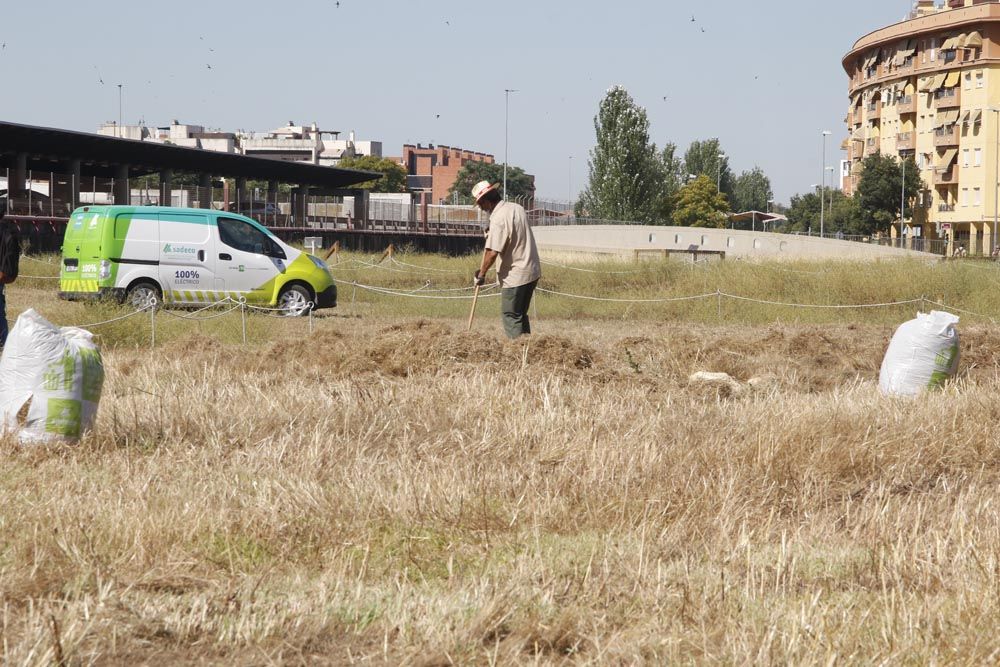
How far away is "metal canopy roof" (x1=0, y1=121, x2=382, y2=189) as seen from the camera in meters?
43.1

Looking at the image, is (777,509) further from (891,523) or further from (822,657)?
(822,657)

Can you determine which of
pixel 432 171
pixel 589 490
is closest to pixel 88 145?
pixel 589 490

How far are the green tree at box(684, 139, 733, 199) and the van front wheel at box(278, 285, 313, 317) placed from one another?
101310 millimetres

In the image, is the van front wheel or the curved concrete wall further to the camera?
the curved concrete wall

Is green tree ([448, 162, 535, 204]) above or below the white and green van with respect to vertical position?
above

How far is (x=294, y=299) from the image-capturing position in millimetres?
20453

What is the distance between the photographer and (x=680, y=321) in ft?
70.6

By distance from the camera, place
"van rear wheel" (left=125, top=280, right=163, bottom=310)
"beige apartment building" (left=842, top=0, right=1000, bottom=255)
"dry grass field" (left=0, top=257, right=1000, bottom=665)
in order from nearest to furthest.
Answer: "dry grass field" (left=0, top=257, right=1000, bottom=665), "van rear wheel" (left=125, top=280, right=163, bottom=310), "beige apartment building" (left=842, top=0, right=1000, bottom=255)

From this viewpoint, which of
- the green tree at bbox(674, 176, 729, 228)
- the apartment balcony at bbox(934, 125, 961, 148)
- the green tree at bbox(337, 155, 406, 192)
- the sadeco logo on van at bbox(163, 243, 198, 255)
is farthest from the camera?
the green tree at bbox(337, 155, 406, 192)

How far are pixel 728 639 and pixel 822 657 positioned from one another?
0.87ft

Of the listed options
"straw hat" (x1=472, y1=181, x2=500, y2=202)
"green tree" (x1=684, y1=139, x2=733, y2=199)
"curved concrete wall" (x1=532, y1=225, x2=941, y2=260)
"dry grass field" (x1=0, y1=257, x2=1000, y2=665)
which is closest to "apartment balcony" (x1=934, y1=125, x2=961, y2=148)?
"curved concrete wall" (x1=532, y1=225, x2=941, y2=260)

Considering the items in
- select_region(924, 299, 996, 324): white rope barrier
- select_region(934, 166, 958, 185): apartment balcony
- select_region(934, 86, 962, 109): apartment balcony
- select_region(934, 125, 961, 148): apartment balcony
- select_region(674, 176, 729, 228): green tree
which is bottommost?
select_region(924, 299, 996, 324): white rope barrier

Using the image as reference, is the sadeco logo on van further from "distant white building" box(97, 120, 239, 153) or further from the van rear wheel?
"distant white building" box(97, 120, 239, 153)

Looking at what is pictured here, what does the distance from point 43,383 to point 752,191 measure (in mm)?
136366
